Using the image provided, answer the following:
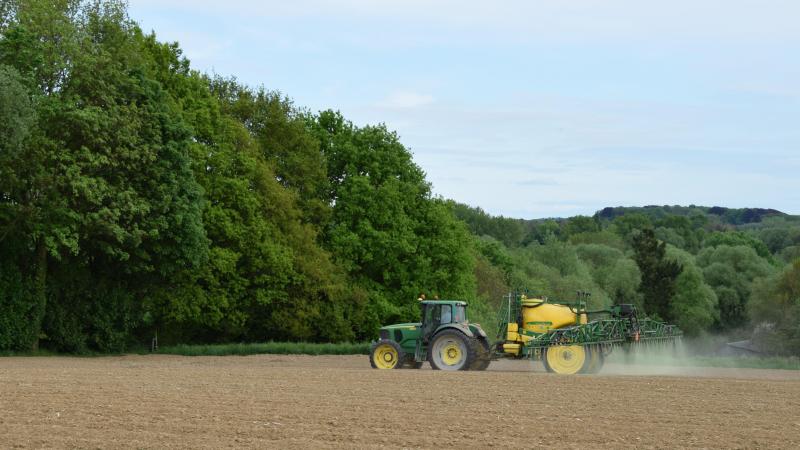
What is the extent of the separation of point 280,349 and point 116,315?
784 cm

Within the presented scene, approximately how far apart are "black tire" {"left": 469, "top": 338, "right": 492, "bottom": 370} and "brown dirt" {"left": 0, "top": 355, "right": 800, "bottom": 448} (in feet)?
9.02

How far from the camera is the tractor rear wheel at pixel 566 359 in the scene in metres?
31.2

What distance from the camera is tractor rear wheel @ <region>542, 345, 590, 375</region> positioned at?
102 feet

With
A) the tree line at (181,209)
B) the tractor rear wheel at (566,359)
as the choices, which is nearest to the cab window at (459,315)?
the tractor rear wheel at (566,359)

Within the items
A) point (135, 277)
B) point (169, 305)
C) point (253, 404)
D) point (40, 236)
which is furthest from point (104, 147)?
point (253, 404)

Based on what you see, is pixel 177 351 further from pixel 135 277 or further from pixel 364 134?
pixel 364 134

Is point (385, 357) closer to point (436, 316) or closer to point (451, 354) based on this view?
point (436, 316)

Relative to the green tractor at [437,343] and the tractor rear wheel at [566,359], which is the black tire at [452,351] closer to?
the green tractor at [437,343]

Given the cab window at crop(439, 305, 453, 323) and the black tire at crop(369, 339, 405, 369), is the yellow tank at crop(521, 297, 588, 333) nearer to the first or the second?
the cab window at crop(439, 305, 453, 323)

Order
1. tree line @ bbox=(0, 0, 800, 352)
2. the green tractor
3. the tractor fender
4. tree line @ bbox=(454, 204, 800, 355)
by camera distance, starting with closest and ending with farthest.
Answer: the green tractor
the tractor fender
tree line @ bbox=(0, 0, 800, 352)
tree line @ bbox=(454, 204, 800, 355)

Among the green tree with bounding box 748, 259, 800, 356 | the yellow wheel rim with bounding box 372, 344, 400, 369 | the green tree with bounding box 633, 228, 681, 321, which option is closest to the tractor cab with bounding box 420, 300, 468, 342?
the yellow wheel rim with bounding box 372, 344, 400, 369

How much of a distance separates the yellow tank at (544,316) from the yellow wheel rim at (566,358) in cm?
85

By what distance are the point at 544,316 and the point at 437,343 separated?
3.41 metres

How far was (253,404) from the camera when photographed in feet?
67.2
